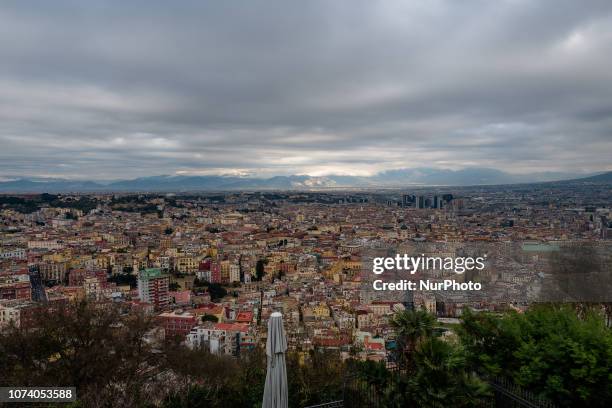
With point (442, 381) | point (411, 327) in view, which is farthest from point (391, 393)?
Answer: point (411, 327)

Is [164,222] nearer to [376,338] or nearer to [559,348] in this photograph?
[376,338]

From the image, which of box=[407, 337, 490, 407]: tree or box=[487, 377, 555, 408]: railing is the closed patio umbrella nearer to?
box=[407, 337, 490, 407]: tree

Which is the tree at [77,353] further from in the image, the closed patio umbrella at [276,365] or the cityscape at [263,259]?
the closed patio umbrella at [276,365]

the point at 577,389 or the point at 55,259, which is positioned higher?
the point at 577,389

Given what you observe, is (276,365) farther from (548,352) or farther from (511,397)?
(548,352)

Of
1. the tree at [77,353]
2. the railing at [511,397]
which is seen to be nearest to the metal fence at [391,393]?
the railing at [511,397]

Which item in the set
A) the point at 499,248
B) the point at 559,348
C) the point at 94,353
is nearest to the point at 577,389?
the point at 559,348
